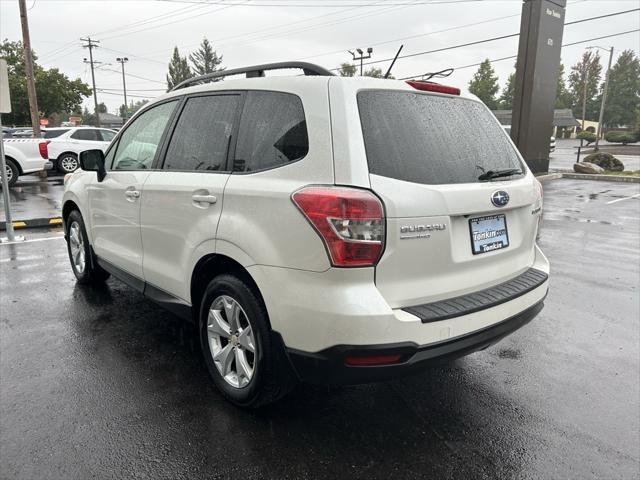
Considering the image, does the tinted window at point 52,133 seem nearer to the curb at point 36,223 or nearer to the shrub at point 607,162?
the curb at point 36,223

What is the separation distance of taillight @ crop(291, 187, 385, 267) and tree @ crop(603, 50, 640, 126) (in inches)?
4100

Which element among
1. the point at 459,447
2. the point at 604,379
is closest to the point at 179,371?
the point at 459,447

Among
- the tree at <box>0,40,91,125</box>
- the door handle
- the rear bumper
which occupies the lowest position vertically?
the rear bumper

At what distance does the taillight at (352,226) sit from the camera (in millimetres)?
2164

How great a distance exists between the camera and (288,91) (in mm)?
2561

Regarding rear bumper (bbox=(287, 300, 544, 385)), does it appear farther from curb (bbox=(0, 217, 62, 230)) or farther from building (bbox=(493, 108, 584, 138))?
building (bbox=(493, 108, 584, 138))

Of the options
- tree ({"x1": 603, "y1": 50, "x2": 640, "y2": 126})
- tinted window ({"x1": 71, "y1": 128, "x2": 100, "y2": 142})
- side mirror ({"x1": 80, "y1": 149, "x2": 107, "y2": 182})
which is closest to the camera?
side mirror ({"x1": 80, "y1": 149, "x2": 107, "y2": 182})

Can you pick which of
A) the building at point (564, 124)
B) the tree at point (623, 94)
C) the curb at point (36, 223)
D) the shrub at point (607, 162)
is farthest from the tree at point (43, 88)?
the tree at point (623, 94)

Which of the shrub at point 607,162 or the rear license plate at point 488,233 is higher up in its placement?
the rear license plate at point 488,233

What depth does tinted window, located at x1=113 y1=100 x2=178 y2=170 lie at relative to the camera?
3.58 metres

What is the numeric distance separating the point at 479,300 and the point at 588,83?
116217 mm

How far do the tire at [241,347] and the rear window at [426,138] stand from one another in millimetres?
978

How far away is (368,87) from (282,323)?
125 centimetres

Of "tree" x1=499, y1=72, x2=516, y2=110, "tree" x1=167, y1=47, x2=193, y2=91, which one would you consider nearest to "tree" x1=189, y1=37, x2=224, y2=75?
"tree" x1=167, y1=47, x2=193, y2=91
